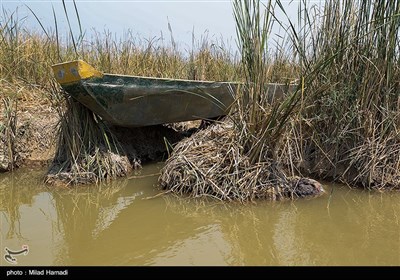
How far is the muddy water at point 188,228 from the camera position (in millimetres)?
2117

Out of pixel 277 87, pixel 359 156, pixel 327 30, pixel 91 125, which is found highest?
pixel 327 30

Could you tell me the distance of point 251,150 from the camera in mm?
3076

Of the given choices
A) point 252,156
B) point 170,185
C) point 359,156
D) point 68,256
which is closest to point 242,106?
point 252,156

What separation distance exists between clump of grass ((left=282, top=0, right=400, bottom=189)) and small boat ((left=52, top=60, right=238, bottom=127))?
2.53ft

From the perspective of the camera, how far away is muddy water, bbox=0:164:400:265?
83.4 inches

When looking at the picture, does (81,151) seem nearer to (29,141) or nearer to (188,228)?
(29,141)

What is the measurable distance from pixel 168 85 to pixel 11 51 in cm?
222

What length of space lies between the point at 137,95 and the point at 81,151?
2.20ft

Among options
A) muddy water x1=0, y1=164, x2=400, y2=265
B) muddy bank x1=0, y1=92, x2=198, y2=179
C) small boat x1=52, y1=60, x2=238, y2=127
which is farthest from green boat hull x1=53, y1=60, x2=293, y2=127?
muddy water x1=0, y1=164, x2=400, y2=265

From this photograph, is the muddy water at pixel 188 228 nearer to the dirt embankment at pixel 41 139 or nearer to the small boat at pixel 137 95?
the dirt embankment at pixel 41 139

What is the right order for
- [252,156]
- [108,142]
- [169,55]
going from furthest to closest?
[169,55] < [108,142] < [252,156]

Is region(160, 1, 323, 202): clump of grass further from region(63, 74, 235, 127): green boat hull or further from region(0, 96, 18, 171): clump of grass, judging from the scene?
region(0, 96, 18, 171): clump of grass

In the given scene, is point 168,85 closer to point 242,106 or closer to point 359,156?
point 242,106

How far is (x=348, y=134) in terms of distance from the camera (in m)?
3.38
